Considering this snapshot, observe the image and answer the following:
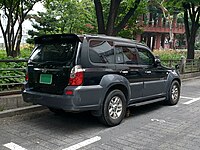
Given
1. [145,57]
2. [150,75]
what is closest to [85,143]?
[150,75]

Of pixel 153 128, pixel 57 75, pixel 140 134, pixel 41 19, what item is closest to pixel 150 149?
pixel 140 134

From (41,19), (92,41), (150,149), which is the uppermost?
(41,19)

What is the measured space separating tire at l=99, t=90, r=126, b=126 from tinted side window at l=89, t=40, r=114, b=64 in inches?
27.1

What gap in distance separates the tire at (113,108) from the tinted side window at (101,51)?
69 centimetres

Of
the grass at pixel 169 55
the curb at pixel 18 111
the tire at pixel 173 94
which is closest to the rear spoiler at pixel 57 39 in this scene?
the curb at pixel 18 111

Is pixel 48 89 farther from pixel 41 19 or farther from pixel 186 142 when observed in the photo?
pixel 41 19

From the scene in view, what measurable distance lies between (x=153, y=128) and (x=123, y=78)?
1.19m

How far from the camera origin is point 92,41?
15.6 ft

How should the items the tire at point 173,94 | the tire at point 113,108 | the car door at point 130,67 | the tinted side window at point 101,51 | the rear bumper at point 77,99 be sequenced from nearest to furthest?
the rear bumper at point 77,99, the tinted side window at point 101,51, the tire at point 113,108, the car door at point 130,67, the tire at point 173,94

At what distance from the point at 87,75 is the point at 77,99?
476mm

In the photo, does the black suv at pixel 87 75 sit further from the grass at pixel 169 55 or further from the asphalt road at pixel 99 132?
the grass at pixel 169 55

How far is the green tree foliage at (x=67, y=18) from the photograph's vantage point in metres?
18.9

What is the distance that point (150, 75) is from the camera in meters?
6.11

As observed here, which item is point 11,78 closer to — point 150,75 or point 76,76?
point 76,76
